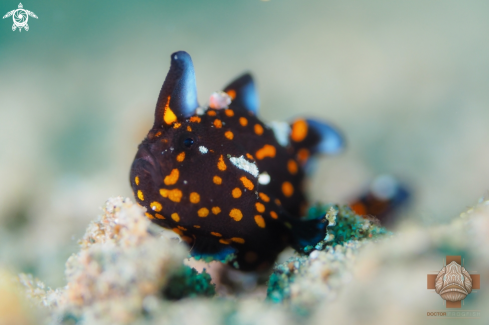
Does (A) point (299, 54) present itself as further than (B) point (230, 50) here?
No

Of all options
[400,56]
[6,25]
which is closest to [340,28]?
[400,56]

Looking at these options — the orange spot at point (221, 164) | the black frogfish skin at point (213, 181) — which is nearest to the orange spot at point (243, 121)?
the black frogfish skin at point (213, 181)

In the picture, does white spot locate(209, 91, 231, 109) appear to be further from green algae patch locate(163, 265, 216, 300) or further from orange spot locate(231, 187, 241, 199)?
green algae patch locate(163, 265, 216, 300)

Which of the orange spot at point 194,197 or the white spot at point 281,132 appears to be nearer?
the orange spot at point 194,197

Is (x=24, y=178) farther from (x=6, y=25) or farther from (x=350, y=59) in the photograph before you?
(x=350, y=59)

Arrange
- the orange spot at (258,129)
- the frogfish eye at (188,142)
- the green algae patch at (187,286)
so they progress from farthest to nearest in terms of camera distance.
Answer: the orange spot at (258,129), the frogfish eye at (188,142), the green algae patch at (187,286)

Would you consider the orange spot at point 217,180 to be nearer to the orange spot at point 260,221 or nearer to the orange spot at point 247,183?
the orange spot at point 247,183

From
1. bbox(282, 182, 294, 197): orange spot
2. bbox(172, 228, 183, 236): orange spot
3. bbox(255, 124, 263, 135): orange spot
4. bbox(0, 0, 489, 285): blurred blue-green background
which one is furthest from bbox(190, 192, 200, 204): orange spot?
bbox(0, 0, 489, 285): blurred blue-green background
